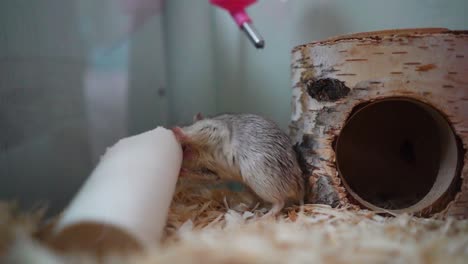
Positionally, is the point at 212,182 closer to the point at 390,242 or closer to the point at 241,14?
the point at 241,14

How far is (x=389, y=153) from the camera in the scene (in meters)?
2.04

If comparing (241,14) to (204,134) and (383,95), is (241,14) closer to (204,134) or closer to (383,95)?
(204,134)

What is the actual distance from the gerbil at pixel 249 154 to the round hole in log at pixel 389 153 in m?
0.47

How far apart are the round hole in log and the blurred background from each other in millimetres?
389

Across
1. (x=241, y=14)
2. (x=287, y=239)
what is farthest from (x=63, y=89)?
(x=287, y=239)

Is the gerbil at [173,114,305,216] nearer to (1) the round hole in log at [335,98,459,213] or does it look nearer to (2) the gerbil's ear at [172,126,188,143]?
(2) the gerbil's ear at [172,126,188,143]

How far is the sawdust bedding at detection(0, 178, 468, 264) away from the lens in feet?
2.41

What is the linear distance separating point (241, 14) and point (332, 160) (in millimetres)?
841

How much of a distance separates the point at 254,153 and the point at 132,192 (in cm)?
59

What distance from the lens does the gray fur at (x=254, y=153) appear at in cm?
144

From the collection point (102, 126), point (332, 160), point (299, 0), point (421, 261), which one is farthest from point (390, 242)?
Result: point (299, 0)

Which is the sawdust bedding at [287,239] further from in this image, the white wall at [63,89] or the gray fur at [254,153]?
the white wall at [63,89]

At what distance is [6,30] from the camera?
4.00 feet

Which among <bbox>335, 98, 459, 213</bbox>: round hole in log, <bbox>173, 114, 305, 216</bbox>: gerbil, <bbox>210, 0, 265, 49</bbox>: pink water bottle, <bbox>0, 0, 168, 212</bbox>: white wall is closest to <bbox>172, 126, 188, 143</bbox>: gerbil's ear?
<bbox>173, 114, 305, 216</bbox>: gerbil
